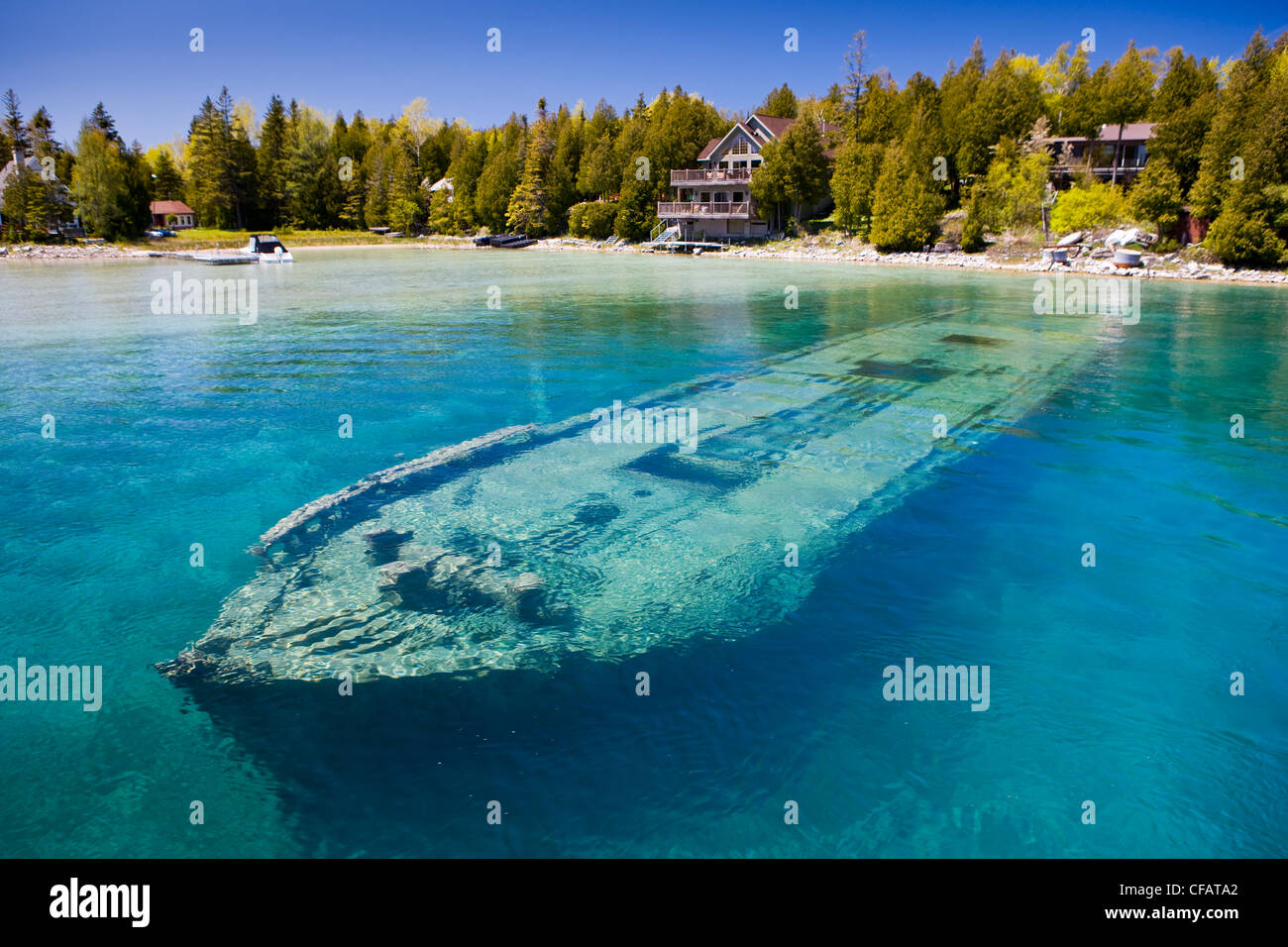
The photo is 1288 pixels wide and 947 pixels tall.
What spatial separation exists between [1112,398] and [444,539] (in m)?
14.2

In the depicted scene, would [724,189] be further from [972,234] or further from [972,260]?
[972,260]

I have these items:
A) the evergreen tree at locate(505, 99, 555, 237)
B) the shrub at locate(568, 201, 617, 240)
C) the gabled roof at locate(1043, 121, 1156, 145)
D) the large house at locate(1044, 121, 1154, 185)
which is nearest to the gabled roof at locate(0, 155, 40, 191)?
the evergreen tree at locate(505, 99, 555, 237)

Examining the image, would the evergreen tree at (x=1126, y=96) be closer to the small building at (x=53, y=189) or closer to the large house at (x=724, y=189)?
the large house at (x=724, y=189)

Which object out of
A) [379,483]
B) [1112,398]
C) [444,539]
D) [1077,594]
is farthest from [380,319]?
[1077,594]

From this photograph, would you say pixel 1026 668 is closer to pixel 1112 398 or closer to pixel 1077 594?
pixel 1077 594

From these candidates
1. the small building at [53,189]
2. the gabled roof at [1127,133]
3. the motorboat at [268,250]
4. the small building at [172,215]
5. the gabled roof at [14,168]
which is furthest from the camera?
the small building at [172,215]

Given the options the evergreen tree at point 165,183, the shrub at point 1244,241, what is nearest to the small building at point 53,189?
the evergreen tree at point 165,183

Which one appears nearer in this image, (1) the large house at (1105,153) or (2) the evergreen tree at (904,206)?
(2) the evergreen tree at (904,206)

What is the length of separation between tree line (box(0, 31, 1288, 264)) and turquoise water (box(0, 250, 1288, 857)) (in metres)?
36.2

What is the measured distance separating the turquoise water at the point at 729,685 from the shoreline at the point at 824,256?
3131 cm

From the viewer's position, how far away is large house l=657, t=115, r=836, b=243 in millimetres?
69500

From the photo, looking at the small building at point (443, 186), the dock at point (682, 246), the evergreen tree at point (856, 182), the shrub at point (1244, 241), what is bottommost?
the shrub at point (1244, 241)

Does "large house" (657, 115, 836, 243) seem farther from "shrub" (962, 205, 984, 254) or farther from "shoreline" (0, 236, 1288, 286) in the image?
"shrub" (962, 205, 984, 254)

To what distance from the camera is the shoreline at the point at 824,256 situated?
40562mm
